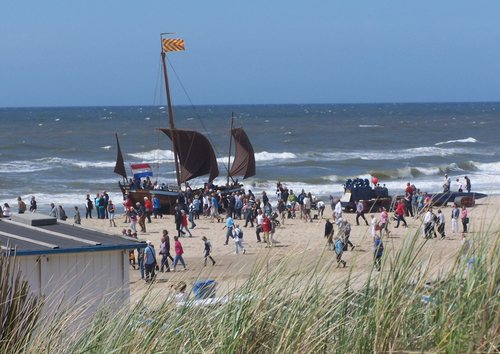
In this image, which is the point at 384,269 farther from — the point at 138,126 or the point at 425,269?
the point at 138,126

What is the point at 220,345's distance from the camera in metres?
5.06

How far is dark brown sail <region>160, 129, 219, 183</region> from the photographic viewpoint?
129 ft

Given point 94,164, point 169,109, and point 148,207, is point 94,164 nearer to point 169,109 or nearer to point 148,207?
point 169,109

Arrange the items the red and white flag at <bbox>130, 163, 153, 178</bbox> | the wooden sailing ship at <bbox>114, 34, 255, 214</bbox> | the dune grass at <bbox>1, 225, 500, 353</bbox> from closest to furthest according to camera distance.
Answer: the dune grass at <bbox>1, 225, 500, 353</bbox>, the wooden sailing ship at <bbox>114, 34, 255, 214</bbox>, the red and white flag at <bbox>130, 163, 153, 178</bbox>

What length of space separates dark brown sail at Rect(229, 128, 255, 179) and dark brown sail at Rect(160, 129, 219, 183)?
1871 mm

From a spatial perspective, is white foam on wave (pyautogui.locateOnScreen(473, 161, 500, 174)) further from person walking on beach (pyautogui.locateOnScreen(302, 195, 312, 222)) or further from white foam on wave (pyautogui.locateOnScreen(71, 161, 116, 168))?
person walking on beach (pyautogui.locateOnScreen(302, 195, 312, 222))

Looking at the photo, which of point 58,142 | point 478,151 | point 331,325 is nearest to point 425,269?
point 331,325

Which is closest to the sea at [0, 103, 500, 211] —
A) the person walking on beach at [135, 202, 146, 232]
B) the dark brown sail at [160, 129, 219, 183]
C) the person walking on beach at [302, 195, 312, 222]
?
the dark brown sail at [160, 129, 219, 183]

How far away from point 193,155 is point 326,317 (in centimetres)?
3443

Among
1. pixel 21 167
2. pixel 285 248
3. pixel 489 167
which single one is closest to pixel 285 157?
pixel 489 167

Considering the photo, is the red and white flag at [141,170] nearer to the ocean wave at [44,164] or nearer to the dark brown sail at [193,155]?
the dark brown sail at [193,155]

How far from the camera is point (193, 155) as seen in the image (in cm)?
3953

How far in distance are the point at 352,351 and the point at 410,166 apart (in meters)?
49.5

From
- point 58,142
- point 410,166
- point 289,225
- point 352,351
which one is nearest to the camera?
point 352,351
